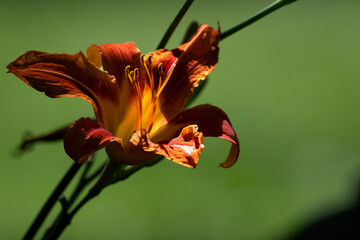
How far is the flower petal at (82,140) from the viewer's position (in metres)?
0.38

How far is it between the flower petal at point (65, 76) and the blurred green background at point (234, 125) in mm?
1076

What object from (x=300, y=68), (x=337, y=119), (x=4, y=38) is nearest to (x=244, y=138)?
(x=337, y=119)

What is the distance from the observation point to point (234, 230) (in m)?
1.91

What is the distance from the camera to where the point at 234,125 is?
2.53 metres

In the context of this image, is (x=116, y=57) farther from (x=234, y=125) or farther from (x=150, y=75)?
(x=234, y=125)

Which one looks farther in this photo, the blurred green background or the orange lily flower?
the blurred green background

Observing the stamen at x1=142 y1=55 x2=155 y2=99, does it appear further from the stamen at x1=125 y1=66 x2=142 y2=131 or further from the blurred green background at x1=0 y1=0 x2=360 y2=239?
the blurred green background at x1=0 y1=0 x2=360 y2=239

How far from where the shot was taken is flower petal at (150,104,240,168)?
419 mm

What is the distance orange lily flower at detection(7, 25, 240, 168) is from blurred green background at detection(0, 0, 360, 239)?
103 cm

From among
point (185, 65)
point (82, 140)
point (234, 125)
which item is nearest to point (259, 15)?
point (185, 65)

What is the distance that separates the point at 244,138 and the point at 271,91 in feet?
1.79

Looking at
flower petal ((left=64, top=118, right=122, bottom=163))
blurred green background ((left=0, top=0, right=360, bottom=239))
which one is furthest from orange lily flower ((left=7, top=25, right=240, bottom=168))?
blurred green background ((left=0, top=0, right=360, bottom=239))

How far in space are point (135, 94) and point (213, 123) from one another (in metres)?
0.08

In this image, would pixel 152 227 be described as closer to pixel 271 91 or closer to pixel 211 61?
pixel 271 91
